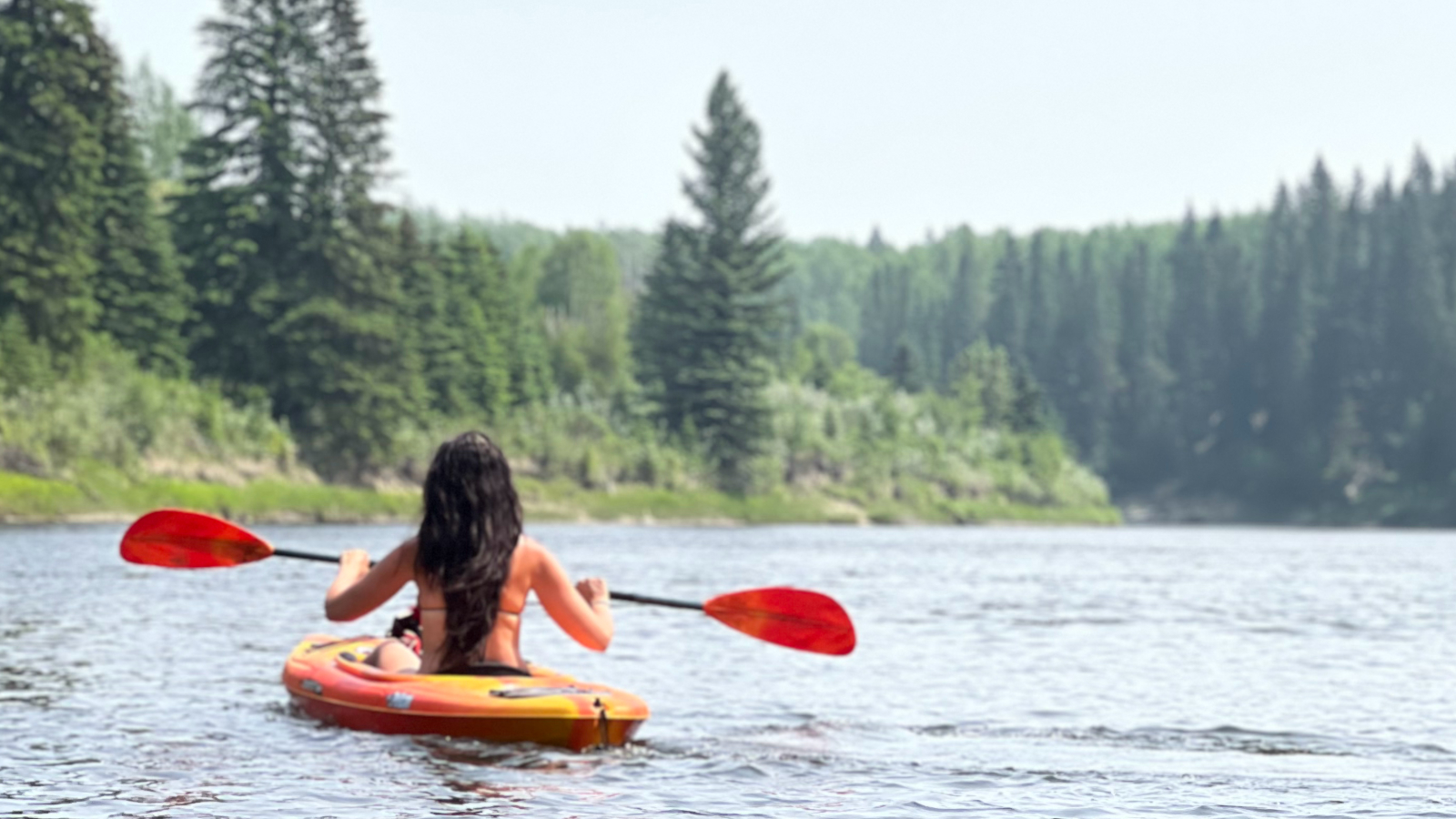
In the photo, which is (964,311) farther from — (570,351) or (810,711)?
(810,711)

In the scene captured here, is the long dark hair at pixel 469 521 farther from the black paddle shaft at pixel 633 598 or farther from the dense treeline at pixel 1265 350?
the dense treeline at pixel 1265 350

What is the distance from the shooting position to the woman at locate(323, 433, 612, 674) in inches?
368

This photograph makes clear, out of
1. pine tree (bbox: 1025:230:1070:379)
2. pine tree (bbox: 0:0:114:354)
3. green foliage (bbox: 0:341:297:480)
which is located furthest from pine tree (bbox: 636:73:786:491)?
pine tree (bbox: 1025:230:1070:379)

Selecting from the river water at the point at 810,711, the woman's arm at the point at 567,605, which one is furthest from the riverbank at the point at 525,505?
the woman's arm at the point at 567,605

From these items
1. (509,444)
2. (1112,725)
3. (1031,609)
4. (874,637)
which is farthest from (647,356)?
(1112,725)

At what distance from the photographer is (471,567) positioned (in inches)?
374

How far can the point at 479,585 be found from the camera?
9656 millimetres

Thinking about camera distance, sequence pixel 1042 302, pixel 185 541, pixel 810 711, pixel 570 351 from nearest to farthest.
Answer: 1. pixel 185 541
2. pixel 810 711
3. pixel 570 351
4. pixel 1042 302

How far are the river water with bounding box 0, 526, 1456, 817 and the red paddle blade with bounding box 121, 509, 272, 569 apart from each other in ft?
3.78

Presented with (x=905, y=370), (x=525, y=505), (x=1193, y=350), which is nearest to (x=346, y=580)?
(x=525, y=505)

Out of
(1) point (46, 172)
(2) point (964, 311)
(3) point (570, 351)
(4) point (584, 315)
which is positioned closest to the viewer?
(1) point (46, 172)

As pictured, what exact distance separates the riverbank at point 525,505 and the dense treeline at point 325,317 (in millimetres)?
634

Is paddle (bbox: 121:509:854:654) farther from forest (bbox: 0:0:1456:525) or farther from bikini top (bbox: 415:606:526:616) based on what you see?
forest (bbox: 0:0:1456:525)

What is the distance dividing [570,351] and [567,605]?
238ft
